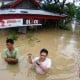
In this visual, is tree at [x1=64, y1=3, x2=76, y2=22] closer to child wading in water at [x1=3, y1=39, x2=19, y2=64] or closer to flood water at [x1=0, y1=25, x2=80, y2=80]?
flood water at [x1=0, y1=25, x2=80, y2=80]

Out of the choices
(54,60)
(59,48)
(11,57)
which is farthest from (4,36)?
(11,57)

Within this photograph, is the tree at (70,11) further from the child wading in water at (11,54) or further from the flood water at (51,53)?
the child wading in water at (11,54)

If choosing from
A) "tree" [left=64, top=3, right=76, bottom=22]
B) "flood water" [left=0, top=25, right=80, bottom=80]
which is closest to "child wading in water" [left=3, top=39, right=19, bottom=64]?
"flood water" [left=0, top=25, right=80, bottom=80]

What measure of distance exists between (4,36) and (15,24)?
1041 millimetres

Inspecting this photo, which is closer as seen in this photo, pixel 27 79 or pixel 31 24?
pixel 27 79

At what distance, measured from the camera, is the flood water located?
26.9 feet

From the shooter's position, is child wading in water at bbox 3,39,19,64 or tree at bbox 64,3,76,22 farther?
tree at bbox 64,3,76,22

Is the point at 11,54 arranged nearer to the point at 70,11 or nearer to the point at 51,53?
the point at 51,53

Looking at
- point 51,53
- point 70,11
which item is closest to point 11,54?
point 51,53

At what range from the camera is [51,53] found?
11.0m

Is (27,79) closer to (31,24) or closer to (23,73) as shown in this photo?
(23,73)

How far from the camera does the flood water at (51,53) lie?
8.21 m

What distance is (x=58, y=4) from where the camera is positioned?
18.9 m

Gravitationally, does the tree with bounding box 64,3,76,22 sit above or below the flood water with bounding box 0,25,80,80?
above
